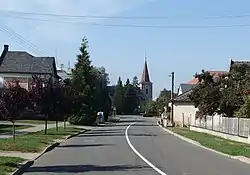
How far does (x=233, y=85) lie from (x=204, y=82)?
18.7 ft

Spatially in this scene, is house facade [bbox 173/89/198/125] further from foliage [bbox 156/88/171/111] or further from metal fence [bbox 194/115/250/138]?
foliage [bbox 156/88/171/111]

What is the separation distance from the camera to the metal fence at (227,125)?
133 feet

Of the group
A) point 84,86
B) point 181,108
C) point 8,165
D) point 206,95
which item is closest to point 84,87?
point 84,86

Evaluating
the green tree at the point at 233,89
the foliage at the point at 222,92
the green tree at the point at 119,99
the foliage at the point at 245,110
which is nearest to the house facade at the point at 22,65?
the foliage at the point at 222,92

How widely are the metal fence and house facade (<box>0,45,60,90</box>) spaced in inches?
1627

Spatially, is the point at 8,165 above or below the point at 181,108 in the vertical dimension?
below

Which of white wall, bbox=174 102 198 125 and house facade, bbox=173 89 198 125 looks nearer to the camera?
white wall, bbox=174 102 198 125

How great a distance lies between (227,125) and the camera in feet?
152

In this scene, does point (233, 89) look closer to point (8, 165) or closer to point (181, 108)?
point (181, 108)

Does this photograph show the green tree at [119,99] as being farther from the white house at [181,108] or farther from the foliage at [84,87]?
the white house at [181,108]

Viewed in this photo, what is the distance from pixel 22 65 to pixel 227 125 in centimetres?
5605

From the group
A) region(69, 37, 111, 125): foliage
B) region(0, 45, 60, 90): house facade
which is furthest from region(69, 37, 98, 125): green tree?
region(0, 45, 60, 90): house facade

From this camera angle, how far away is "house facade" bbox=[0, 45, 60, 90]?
310 feet

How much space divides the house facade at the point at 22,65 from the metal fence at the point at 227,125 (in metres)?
41.3
